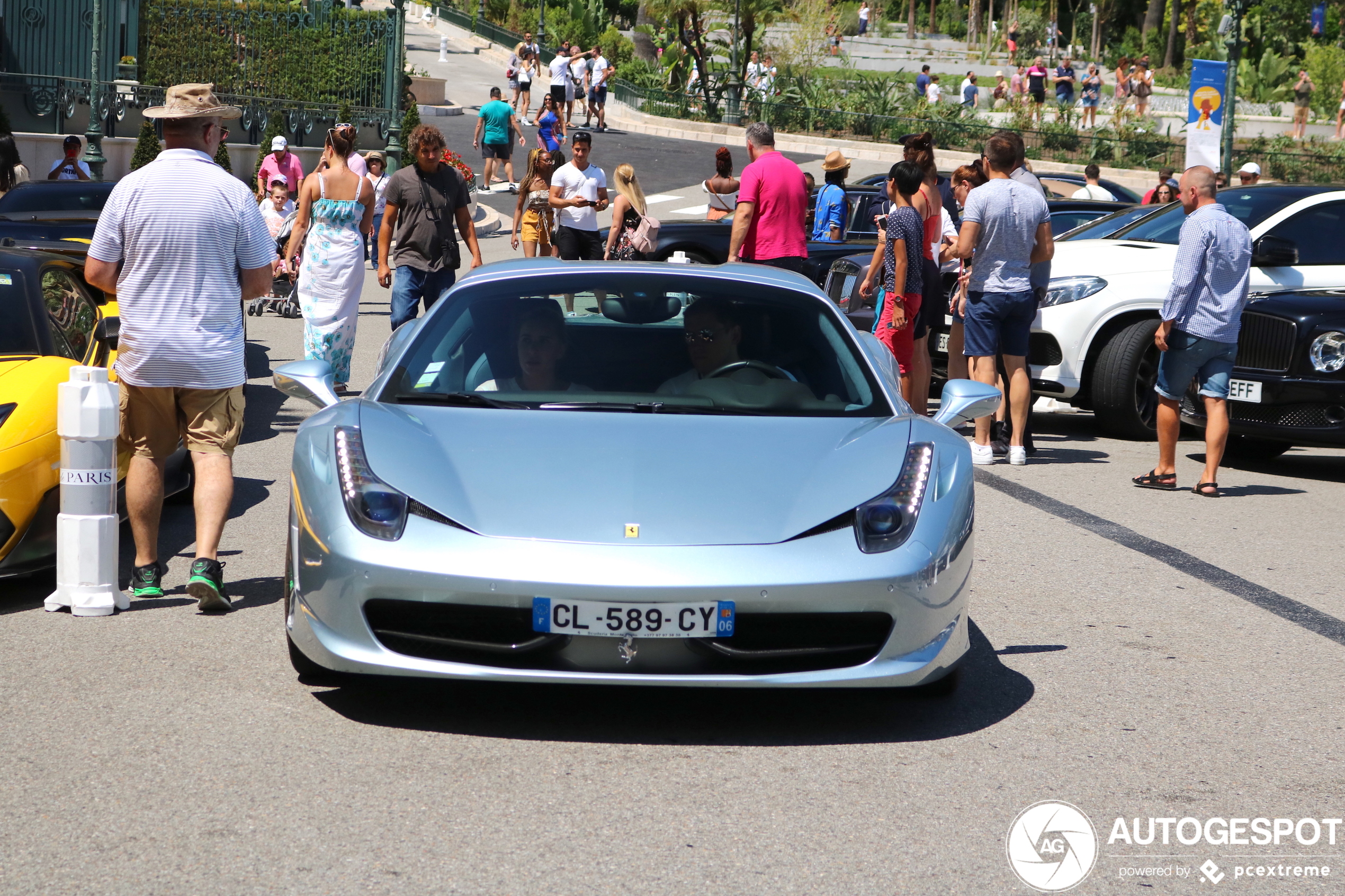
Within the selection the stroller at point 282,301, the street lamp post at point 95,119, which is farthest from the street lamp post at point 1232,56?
the street lamp post at point 95,119

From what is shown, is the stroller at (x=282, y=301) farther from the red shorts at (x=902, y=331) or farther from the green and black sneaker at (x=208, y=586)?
the green and black sneaker at (x=208, y=586)

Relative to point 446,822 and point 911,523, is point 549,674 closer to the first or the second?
point 446,822

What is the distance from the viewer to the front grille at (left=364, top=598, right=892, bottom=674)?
407 cm

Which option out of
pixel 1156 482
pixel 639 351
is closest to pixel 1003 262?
pixel 1156 482

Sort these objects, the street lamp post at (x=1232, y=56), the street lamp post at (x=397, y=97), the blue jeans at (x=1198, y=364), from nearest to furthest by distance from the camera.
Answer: the blue jeans at (x=1198, y=364) → the street lamp post at (x=1232, y=56) → the street lamp post at (x=397, y=97)

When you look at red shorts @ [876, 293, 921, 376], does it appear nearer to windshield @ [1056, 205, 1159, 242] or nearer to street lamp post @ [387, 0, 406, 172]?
windshield @ [1056, 205, 1159, 242]

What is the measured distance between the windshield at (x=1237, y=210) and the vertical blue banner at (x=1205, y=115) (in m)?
7.54

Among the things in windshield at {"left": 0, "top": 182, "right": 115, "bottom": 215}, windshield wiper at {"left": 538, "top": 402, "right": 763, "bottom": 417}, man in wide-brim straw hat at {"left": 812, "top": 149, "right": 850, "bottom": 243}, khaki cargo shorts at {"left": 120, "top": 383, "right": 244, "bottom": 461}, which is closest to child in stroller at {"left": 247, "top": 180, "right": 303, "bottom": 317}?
windshield at {"left": 0, "top": 182, "right": 115, "bottom": 215}

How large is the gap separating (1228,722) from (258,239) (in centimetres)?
374

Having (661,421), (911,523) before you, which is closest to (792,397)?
(661,421)

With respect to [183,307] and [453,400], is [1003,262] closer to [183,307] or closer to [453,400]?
[453,400]

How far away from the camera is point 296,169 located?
18.2 m

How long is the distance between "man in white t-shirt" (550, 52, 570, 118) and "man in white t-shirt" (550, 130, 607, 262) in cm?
2159

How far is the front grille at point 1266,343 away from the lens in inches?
372
